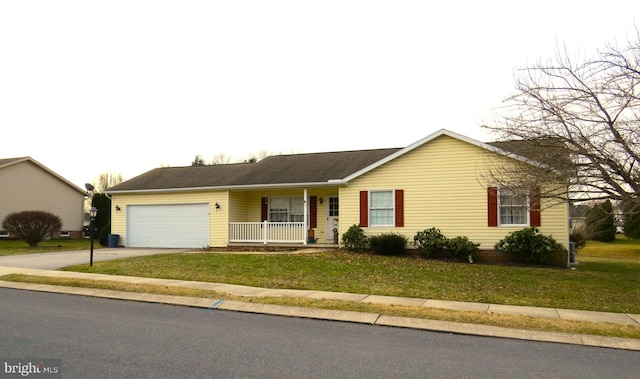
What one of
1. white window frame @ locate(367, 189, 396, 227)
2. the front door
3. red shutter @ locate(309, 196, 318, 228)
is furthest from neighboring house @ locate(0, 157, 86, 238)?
white window frame @ locate(367, 189, 396, 227)

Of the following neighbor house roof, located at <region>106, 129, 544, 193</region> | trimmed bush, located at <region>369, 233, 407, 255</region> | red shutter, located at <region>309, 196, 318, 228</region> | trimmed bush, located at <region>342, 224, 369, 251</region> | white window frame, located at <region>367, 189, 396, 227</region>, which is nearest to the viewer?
trimmed bush, located at <region>369, 233, 407, 255</region>

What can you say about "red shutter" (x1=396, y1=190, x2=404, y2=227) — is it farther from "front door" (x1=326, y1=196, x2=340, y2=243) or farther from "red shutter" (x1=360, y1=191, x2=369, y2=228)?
"front door" (x1=326, y1=196, x2=340, y2=243)

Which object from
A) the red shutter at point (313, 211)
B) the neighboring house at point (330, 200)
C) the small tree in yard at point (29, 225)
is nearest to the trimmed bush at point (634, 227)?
the neighboring house at point (330, 200)

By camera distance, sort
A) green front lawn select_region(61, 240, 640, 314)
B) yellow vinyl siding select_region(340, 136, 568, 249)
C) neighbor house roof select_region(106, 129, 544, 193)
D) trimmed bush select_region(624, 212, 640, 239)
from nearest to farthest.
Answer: green front lawn select_region(61, 240, 640, 314) < yellow vinyl siding select_region(340, 136, 568, 249) < neighbor house roof select_region(106, 129, 544, 193) < trimmed bush select_region(624, 212, 640, 239)

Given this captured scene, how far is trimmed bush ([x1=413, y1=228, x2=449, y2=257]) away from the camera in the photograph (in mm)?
17656

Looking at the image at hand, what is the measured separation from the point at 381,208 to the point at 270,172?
6.21 metres

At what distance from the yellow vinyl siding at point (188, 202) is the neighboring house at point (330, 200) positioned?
0.05 meters

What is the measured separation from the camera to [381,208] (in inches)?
756

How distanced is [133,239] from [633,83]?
21354 millimetres

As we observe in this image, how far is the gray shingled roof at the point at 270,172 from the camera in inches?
839

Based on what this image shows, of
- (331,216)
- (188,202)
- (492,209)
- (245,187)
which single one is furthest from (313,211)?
(492,209)

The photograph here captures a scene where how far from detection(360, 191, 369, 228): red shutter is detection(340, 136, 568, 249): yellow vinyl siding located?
21 centimetres

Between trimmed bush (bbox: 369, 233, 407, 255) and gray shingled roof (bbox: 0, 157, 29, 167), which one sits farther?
gray shingled roof (bbox: 0, 157, 29, 167)
